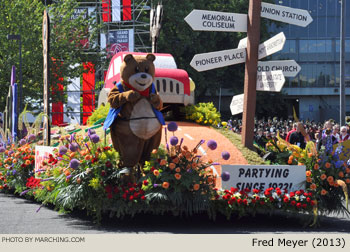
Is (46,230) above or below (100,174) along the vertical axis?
below

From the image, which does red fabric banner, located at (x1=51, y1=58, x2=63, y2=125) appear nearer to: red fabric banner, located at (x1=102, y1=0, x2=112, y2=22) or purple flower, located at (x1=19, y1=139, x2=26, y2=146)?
red fabric banner, located at (x1=102, y1=0, x2=112, y2=22)

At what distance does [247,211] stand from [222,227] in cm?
45

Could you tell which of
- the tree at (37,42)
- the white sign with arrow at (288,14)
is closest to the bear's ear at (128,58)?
the white sign with arrow at (288,14)

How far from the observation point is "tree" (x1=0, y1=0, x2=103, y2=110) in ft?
102

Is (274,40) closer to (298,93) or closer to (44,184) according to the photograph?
(44,184)

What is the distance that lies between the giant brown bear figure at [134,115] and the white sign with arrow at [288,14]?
2.51m

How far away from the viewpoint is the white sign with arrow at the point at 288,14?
10.5 metres

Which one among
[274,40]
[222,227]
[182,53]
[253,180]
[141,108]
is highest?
[182,53]

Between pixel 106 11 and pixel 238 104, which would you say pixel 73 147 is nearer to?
pixel 238 104

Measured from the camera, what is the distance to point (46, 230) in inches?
325

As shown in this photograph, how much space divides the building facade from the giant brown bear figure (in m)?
49.1

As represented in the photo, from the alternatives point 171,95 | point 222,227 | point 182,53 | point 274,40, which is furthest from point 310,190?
point 182,53

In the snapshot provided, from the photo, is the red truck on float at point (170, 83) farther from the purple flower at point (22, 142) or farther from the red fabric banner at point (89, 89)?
the red fabric banner at point (89, 89)

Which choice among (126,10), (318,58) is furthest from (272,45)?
(318,58)
